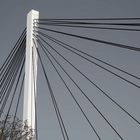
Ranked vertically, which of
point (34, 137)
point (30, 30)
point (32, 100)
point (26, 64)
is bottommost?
point (34, 137)

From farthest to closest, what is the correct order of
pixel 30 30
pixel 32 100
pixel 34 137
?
pixel 30 30, pixel 32 100, pixel 34 137

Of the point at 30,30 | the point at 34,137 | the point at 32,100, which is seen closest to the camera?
the point at 34,137

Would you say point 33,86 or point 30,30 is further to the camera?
point 30,30

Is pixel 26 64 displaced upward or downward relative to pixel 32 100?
upward

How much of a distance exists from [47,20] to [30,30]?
0.56 m

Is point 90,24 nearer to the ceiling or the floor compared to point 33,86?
nearer to the ceiling

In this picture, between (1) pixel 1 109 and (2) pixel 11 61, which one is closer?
(1) pixel 1 109

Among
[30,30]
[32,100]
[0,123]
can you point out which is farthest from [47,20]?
[0,123]

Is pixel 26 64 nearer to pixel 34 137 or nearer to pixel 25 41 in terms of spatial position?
pixel 25 41

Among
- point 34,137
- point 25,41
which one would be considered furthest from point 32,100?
point 25,41

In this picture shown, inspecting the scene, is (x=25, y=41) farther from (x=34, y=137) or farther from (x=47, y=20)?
(x=34, y=137)

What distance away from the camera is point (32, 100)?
11195 mm

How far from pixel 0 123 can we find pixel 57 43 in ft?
8.17

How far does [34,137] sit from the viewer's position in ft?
34.3
